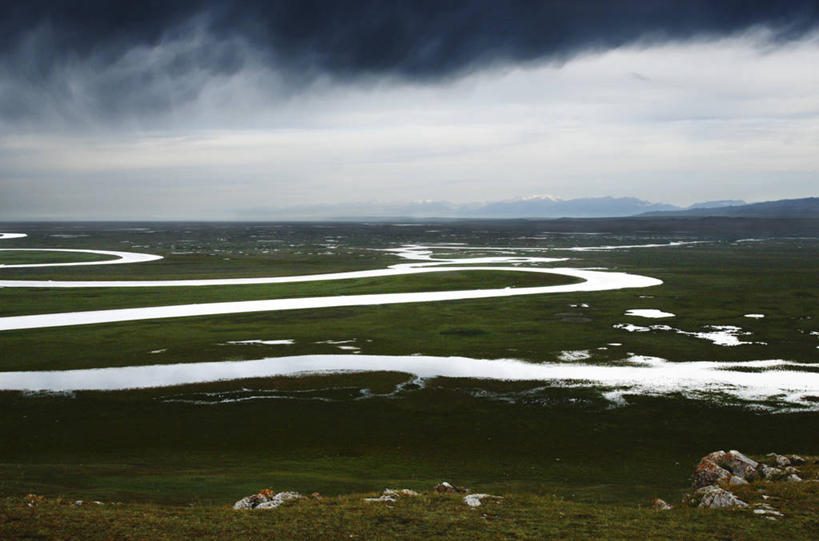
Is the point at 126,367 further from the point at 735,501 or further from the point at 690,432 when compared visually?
the point at 735,501

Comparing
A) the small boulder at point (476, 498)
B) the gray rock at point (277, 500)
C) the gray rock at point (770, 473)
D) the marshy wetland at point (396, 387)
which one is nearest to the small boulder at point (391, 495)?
the small boulder at point (476, 498)

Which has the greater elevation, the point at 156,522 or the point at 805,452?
the point at 156,522

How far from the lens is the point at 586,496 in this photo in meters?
22.8

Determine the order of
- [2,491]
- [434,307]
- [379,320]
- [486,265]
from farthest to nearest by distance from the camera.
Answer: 1. [486,265]
2. [434,307]
3. [379,320]
4. [2,491]

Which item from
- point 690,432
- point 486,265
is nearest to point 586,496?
point 690,432

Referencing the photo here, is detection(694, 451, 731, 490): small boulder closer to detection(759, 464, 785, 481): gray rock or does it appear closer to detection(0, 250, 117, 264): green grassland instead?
detection(759, 464, 785, 481): gray rock

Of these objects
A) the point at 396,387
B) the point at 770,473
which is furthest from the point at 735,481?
the point at 396,387

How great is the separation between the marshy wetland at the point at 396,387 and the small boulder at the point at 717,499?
8.10ft

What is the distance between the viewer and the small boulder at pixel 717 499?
1953 centimetres

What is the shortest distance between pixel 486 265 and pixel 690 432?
87.7 m

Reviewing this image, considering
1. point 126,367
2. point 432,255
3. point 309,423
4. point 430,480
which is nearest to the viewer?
point 430,480

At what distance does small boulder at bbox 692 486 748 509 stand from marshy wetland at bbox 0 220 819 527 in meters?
2.47

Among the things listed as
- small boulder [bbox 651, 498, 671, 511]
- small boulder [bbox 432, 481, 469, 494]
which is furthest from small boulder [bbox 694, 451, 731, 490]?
small boulder [bbox 432, 481, 469, 494]

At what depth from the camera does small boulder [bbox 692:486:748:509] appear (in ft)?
64.1
